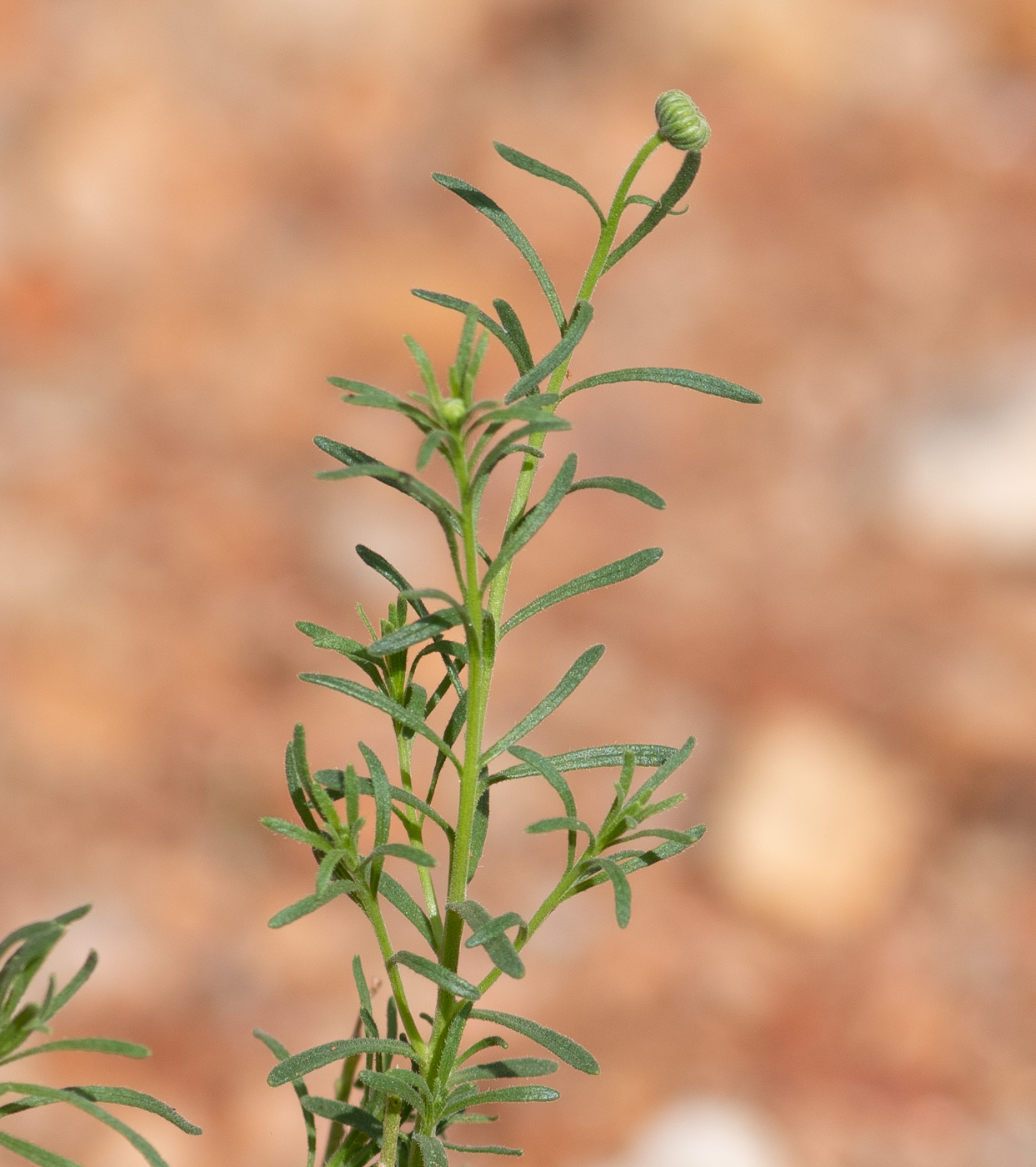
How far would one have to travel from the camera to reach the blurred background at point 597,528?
55.2 inches

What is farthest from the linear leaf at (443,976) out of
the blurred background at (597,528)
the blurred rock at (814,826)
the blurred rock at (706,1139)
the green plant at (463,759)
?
the blurred rock at (814,826)

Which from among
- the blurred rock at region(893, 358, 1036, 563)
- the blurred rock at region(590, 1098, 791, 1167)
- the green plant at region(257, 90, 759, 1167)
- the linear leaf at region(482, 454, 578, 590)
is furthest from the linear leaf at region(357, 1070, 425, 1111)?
the blurred rock at region(893, 358, 1036, 563)

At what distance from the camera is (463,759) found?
0.30m

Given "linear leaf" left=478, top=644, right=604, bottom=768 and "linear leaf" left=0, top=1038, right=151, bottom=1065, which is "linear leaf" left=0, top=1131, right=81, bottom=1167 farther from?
"linear leaf" left=478, top=644, right=604, bottom=768

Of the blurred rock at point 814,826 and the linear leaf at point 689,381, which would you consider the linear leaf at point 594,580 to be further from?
the blurred rock at point 814,826

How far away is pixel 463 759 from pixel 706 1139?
1.13 m

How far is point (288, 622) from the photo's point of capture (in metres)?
1.75

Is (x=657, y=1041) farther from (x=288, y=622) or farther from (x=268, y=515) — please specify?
(x=268, y=515)

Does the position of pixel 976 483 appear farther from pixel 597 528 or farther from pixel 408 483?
pixel 408 483

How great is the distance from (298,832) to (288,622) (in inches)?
58.8

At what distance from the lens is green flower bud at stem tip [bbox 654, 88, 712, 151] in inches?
11.6

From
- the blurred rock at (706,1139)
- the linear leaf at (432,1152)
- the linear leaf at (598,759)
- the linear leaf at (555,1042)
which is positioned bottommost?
the linear leaf at (432,1152)

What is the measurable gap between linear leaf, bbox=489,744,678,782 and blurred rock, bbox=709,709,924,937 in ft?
4.12

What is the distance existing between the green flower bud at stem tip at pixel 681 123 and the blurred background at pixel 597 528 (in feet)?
2.85
